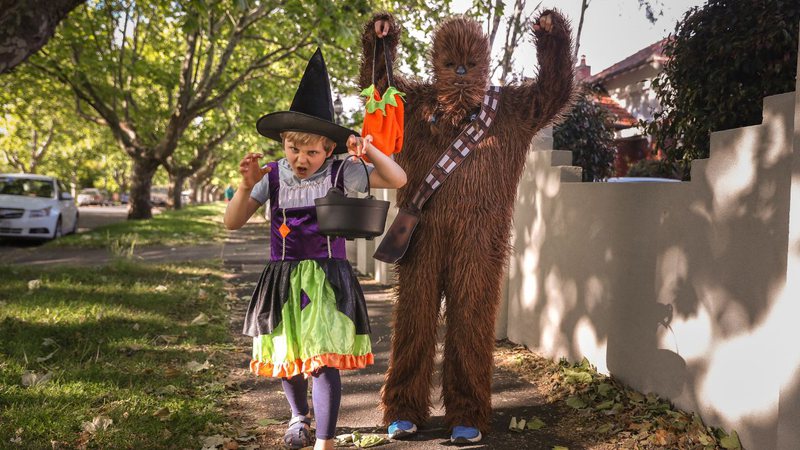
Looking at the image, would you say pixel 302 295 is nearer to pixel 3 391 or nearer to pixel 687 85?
pixel 3 391

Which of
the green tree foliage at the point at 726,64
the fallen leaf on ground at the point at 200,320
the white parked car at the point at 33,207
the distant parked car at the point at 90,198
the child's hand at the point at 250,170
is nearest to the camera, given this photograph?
the child's hand at the point at 250,170

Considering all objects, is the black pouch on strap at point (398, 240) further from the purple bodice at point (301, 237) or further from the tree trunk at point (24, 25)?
the tree trunk at point (24, 25)

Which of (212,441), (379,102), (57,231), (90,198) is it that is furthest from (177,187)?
(379,102)

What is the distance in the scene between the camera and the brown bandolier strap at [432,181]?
3438mm

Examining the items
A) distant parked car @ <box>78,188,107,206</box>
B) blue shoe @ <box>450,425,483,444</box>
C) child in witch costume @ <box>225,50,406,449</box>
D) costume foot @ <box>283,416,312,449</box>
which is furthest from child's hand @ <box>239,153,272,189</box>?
distant parked car @ <box>78,188,107,206</box>

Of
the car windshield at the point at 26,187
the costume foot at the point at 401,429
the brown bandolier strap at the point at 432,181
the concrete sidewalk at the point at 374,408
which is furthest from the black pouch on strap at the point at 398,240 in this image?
the car windshield at the point at 26,187

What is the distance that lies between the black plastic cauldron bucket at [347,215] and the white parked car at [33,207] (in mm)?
12911

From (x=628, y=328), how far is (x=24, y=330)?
14.4 ft

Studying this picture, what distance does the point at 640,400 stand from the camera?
3717mm

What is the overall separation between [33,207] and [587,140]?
1170 cm

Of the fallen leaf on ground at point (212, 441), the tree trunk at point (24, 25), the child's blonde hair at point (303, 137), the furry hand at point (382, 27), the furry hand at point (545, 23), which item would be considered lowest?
the fallen leaf on ground at point (212, 441)

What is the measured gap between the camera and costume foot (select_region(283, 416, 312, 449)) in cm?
324

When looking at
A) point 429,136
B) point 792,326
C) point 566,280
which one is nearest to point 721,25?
point 566,280

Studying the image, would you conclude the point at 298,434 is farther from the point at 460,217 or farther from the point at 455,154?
the point at 455,154
